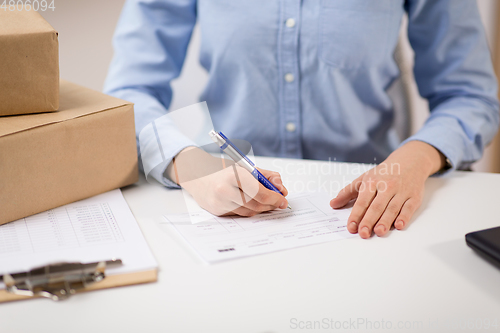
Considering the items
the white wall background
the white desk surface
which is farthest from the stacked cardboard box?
the white wall background

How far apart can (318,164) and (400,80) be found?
17.3 inches

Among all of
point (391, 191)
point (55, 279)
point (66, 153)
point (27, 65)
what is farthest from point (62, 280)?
point (391, 191)

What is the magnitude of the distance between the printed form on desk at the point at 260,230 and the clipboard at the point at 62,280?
10 centimetres

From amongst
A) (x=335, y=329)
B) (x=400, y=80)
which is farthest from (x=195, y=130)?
(x=400, y=80)

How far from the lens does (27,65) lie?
0.58 metres

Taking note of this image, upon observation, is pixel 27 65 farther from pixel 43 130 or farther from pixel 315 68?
pixel 315 68

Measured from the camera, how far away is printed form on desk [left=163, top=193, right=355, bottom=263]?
20.5 inches

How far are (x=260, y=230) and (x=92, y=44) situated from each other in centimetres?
117

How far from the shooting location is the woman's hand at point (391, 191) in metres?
0.57

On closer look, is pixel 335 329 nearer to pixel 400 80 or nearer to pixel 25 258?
pixel 25 258

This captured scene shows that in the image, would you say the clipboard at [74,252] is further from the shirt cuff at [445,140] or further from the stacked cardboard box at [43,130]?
the shirt cuff at [445,140]

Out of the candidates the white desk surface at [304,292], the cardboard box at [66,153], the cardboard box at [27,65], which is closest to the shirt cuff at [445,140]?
the white desk surface at [304,292]

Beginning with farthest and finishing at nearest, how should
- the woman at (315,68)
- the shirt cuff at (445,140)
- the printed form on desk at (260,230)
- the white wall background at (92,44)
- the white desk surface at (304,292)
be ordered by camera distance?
the white wall background at (92,44) < the woman at (315,68) < the shirt cuff at (445,140) < the printed form on desk at (260,230) < the white desk surface at (304,292)

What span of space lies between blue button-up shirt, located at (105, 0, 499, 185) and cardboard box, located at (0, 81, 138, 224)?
0.54 feet
